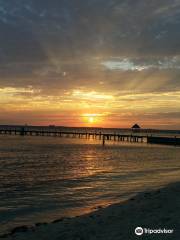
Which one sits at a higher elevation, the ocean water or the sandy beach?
the sandy beach

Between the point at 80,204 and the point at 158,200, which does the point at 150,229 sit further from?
the point at 80,204

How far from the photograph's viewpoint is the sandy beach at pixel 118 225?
9.34 metres

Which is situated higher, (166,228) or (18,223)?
(166,228)

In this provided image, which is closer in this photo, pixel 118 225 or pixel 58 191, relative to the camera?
pixel 118 225

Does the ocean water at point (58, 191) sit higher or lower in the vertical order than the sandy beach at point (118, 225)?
lower

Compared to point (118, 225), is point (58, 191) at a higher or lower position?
lower

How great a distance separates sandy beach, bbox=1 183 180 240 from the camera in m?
9.34

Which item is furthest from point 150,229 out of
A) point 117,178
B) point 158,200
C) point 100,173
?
point 100,173

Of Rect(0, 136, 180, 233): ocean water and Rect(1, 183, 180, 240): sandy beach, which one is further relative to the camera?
Rect(0, 136, 180, 233): ocean water

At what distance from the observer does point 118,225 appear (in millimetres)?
10477

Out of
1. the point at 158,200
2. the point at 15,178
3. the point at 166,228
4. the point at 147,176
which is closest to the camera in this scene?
the point at 166,228

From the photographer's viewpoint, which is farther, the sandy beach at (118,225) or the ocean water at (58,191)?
the ocean water at (58,191)

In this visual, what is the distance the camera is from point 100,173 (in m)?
28.0

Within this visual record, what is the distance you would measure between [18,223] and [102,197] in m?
5.82
